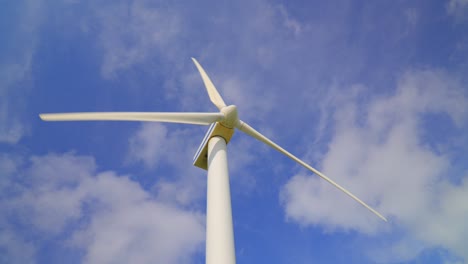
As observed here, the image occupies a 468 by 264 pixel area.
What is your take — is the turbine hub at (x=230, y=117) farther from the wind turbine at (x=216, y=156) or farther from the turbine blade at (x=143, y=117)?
the turbine blade at (x=143, y=117)

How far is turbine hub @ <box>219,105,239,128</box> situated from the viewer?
16.7m

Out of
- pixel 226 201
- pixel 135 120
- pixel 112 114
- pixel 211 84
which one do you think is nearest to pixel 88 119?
pixel 112 114

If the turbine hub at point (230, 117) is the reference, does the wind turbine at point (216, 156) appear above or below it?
below

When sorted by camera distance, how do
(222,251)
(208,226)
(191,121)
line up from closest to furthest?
1. (222,251)
2. (208,226)
3. (191,121)

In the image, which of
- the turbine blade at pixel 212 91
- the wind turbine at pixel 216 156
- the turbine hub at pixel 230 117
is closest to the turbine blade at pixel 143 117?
the wind turbine at pixel 216 156

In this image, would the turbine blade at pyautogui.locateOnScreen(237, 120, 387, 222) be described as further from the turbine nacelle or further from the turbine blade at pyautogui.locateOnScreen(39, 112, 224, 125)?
the turbine blade at pyautogui.locateOnScreen(39, 112, 224, 125)

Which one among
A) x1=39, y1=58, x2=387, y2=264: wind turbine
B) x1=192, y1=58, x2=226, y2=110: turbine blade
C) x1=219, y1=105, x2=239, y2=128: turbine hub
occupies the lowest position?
x1=39, y1=58, x2=387, y2=264: wind turbine

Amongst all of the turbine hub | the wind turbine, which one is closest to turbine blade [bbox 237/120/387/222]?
the wind turbine

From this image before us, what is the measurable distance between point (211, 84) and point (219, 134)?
265 inches

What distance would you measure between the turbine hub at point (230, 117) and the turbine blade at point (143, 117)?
247mm

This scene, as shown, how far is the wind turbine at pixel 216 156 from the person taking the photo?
432 inches

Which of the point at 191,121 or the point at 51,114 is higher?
the point at 191,121

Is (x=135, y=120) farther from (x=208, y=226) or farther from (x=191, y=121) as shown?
(x=208, y=226)

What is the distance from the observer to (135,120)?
15.2 metres
